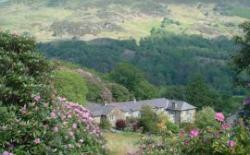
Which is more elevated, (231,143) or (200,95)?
(231,143)

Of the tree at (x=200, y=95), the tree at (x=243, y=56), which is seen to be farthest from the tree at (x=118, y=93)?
the tree at (x=243, y=56)

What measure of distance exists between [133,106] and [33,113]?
82361mm

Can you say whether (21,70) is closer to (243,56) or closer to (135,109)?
(243,56)

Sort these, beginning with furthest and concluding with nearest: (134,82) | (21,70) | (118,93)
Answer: (134,82)
(118,93)
(21,70)

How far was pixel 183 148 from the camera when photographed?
11.8 m

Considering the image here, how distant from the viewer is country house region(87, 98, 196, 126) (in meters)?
81.7

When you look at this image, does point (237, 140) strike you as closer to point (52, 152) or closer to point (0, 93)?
point (52, 152)

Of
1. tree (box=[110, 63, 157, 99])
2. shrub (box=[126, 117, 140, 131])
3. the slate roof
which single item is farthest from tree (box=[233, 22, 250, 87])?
tree (box=[110, 63, 157, 99])

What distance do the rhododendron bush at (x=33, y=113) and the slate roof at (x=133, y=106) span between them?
57.8 m

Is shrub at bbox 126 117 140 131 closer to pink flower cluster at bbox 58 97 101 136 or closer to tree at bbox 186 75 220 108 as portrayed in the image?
pink flower cluster at bbox 58 97 101 136

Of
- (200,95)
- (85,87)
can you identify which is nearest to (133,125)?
(85,87)

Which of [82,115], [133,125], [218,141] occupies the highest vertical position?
[218,141]

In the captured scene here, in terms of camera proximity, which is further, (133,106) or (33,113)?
(133,106)

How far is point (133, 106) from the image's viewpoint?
95188 mm
